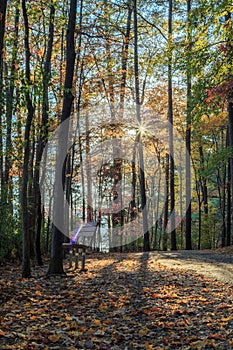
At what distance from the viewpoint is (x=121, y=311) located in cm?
518

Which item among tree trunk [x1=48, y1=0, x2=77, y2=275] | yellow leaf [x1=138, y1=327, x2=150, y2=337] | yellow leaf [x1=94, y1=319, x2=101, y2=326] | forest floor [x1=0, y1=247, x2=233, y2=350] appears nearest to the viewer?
forest floor [x1=0, y1=247, x2=233, y2=350]

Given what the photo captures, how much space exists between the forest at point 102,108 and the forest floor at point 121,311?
1.81m

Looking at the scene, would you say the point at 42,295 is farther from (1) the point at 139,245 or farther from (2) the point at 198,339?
(1) the point at 139,245

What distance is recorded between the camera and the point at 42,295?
6.49 meters

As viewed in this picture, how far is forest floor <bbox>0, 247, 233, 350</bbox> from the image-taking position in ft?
13.1


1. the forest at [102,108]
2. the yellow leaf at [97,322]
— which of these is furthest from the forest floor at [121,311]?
the forest at [102,108]

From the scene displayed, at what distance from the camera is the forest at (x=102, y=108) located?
8.68 meters

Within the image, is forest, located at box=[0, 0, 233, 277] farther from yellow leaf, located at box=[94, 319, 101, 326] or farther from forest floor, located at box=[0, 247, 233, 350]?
yellow leaf, located at box=[94, 319, 101, 326]

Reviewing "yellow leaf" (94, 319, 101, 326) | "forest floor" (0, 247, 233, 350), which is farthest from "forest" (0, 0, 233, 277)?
"yellow leaf" (94, 319, 101, 326)

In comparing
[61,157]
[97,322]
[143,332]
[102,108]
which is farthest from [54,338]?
[102,108]

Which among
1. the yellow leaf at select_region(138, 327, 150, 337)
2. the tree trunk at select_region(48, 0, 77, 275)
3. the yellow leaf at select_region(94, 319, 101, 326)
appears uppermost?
the tree trunk at select_region(48, 0, 77, 275)

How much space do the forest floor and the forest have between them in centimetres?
181

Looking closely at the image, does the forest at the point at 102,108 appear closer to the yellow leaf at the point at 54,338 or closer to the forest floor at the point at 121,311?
the forest floor at the point at 121,311

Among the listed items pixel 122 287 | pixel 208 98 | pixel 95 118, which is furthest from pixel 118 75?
pixel 122 287
